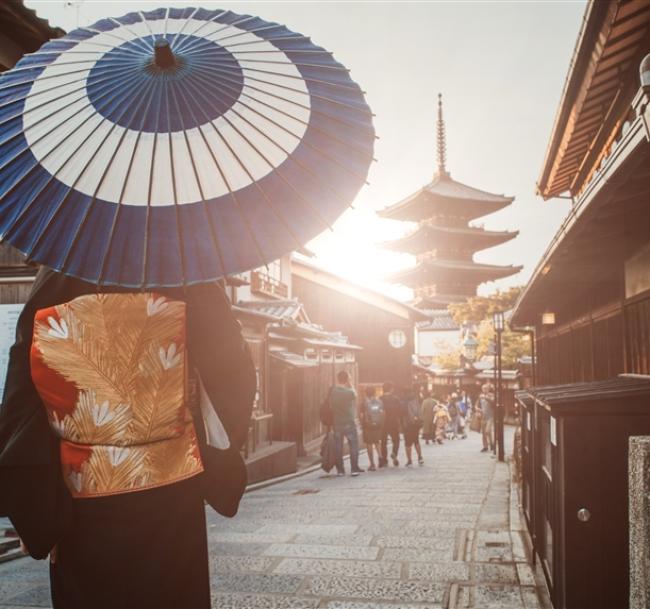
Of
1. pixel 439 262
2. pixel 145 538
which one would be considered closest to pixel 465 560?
pixel 145 538

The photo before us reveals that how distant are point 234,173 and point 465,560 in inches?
157

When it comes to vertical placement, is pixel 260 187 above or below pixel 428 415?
above

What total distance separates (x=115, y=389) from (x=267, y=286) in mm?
19439

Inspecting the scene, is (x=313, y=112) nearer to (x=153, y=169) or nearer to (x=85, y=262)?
(x=153, y=169)

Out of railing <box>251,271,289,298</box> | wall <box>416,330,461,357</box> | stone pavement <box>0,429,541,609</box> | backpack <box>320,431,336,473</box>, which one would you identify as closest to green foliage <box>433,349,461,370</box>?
wall <box>416,330,461,357</box>

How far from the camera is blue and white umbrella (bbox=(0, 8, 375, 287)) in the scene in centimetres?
225

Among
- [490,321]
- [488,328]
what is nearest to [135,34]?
[490,321]

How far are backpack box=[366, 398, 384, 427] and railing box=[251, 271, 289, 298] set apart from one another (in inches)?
276

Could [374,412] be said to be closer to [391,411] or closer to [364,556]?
[391,411]

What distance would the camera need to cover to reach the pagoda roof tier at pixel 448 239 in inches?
1718

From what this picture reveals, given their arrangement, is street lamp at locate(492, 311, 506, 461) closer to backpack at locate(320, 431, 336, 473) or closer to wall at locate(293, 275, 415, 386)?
backpack at locate(320, 431, 336, 473)

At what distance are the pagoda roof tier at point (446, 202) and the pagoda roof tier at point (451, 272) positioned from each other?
344cm

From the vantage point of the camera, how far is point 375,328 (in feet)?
104

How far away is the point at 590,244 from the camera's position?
612 centimetres
